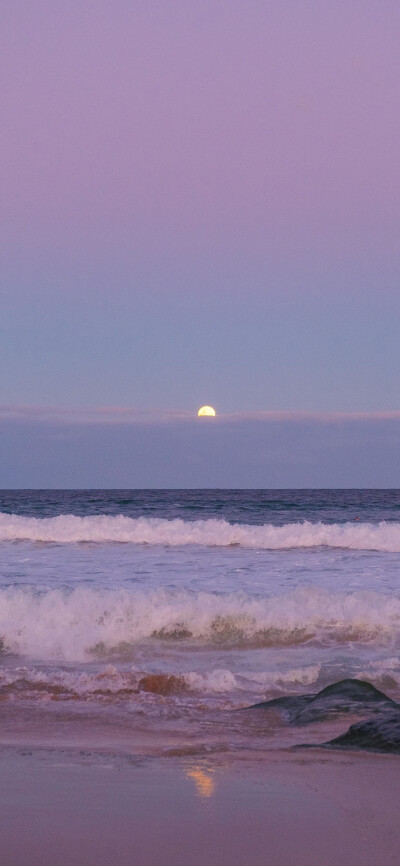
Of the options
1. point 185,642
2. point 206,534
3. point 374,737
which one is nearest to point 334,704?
point 374,737

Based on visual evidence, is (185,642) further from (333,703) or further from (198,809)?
(198,809)

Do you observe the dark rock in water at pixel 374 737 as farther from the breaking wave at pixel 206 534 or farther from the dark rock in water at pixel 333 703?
the breaking wave at pixel 206 534

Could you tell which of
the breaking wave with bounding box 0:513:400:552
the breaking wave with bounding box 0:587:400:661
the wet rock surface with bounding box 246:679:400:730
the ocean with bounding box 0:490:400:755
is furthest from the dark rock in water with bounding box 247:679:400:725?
the breaking wave with bounding box 0:513:400:552

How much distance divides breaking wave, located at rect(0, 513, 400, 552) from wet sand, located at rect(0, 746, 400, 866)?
53.8 ft

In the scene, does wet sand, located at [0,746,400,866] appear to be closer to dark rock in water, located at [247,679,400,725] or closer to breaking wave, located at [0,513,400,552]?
dark rock in water, located at [247,679,400,725]

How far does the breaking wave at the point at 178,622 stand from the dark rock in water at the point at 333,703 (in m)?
2.76

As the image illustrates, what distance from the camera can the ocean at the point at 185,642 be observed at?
6.09m

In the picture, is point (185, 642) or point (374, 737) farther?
point (185, 642)

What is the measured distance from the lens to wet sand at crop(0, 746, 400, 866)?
3.39 meters

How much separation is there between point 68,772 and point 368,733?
79.2 inches

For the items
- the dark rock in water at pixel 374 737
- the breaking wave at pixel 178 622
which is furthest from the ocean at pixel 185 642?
the dark rock in water at pixel 374 737

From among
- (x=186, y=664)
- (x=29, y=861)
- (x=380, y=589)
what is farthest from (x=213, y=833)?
(x=380, y=589)

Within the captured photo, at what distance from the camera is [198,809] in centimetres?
391

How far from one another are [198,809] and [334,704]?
8.45 ft
